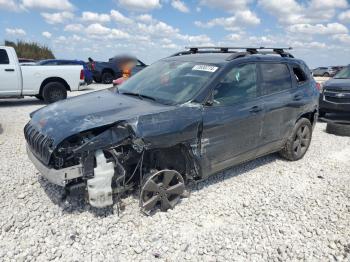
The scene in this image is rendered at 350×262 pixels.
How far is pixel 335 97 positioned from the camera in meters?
8.70

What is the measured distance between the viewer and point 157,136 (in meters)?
3.53

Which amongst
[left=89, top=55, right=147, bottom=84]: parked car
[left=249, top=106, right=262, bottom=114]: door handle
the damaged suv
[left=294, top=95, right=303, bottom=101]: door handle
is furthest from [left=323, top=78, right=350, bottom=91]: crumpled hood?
[left=89, top=55, right=147, bottom=84]: parked car

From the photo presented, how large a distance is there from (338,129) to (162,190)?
5.50m

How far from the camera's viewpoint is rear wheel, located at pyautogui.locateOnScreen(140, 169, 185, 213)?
12.2 ft

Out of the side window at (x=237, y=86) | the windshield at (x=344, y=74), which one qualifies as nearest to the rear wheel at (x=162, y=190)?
the side window at (x=237, y=86)

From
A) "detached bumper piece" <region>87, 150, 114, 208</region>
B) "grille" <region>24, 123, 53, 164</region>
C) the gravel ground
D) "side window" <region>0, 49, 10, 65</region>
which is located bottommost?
the gravel ground

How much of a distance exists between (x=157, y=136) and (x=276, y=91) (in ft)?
7.75

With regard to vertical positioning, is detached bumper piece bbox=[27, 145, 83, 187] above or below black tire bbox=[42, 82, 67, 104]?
above

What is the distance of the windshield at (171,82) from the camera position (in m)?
4.15

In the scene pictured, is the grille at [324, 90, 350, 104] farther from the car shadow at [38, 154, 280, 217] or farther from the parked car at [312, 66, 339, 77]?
the parked car at [312, 66, 339, 77]

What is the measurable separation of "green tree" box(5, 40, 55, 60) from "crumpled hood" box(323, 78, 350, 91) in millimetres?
28283

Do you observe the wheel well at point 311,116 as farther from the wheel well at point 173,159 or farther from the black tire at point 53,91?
the black tire at point 53,91

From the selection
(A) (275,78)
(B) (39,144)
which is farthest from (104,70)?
(B) (39,144)

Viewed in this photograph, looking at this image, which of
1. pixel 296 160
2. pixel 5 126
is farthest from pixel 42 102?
pixel 296 160
